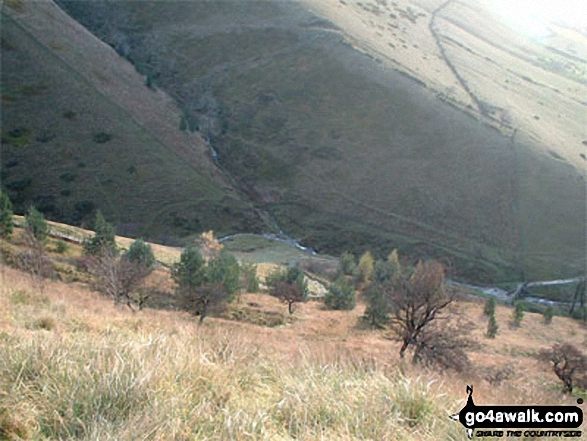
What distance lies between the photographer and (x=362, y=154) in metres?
81.1

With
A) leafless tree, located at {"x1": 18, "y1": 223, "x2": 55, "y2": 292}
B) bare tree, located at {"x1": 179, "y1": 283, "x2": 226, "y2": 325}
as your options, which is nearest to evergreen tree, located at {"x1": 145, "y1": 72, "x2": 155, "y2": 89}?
leafless tree, located at {"x1": 18, "y1": 223, "x2": 55, "y2": 292}

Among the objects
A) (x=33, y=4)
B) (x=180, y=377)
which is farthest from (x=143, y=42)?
(x=180, y=377)

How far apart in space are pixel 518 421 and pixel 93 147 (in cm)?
7894

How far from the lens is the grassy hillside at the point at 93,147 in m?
66.7

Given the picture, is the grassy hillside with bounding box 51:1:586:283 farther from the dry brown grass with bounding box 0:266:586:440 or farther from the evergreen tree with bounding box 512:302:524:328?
the dry brown grass with bounding box 0:266:586:440

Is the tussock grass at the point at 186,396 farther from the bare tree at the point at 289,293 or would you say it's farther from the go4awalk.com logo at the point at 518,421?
the bare tree at the point at 289,293

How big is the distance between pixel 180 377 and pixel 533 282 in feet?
221

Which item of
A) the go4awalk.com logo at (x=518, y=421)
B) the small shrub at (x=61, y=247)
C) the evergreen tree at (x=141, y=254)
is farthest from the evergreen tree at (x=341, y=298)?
the go4awalk.com logo at (x=518, y=421)

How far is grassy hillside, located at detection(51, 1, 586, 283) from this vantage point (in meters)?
69.0

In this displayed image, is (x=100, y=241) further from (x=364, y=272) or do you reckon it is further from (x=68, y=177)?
(x=68, y=177)

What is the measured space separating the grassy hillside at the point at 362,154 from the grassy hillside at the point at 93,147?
8.16 m

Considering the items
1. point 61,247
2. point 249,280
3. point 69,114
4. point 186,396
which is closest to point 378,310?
point 249,280

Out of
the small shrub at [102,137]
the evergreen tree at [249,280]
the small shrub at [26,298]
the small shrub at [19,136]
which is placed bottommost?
the small shrub at [19,136]

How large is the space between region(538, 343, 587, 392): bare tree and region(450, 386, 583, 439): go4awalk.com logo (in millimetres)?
22876
